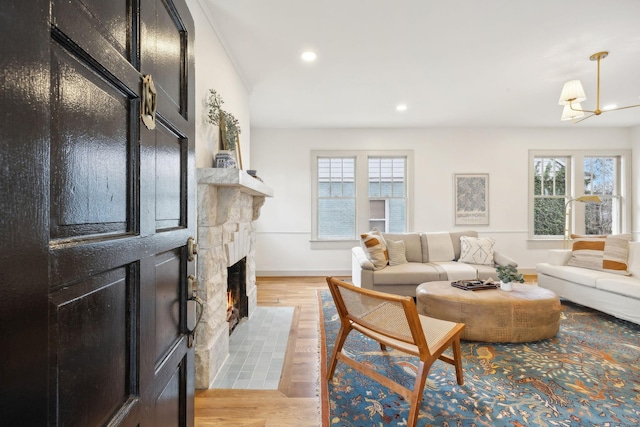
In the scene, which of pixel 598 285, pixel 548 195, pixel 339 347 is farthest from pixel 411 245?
pixel 548 195

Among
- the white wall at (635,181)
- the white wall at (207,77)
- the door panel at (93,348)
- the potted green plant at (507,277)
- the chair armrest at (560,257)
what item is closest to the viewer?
the door panel at (93,348)

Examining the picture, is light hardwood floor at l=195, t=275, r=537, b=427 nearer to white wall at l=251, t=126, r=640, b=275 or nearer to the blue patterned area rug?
the blue patterned area rug

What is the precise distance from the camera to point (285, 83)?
3.47 meters

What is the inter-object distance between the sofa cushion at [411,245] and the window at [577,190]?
2.59 metres

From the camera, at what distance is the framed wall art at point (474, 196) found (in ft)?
17.2

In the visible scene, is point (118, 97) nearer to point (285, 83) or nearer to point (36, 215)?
point (36, 215)

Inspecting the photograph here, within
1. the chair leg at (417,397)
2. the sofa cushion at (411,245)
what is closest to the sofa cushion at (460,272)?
the sofa cushion at (411,245)

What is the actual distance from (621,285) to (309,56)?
3785 mm

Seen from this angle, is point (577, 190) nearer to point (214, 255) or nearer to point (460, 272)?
point (460, 272)

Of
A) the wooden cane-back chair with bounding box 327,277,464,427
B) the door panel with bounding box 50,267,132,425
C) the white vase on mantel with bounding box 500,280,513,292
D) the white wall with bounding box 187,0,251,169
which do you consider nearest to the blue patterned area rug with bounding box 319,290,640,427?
the wooden cane-back chair with bounding box 327,277,464,427

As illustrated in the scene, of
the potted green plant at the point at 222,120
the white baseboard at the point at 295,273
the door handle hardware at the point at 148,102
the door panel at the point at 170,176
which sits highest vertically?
the potted green plant at the point at 222,120

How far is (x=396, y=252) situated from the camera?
12.8 feet

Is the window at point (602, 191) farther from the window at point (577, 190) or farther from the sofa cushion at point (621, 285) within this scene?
the sofa cushion at point (621, 285)

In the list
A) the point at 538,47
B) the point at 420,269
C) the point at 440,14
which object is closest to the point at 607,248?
the point at 420,269
